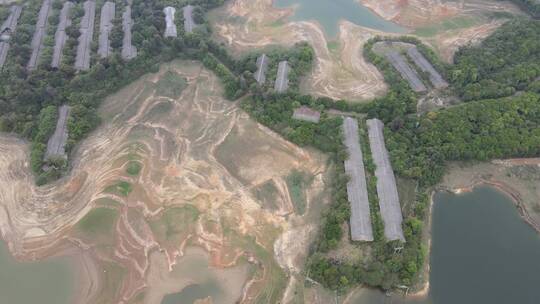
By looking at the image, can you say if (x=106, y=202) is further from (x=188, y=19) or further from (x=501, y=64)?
(x=501, y=64)

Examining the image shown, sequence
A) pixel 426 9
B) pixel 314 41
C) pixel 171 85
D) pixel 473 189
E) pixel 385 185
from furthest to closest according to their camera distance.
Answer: pixel 426 9, pixel 314 41, pixel 171 85, pixel 473 189, pixel 385 185

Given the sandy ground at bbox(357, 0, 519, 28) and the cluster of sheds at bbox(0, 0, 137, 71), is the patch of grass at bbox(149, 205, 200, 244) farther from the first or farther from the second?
the sandy ground at bbox(357, 0, 519, 28)

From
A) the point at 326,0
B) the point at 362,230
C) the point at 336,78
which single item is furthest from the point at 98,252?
the point at 326,0

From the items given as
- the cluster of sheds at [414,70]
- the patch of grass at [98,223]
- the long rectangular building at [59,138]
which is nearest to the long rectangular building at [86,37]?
the long rectangular building at [59,138]

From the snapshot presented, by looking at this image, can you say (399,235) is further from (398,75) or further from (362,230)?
(398,75)

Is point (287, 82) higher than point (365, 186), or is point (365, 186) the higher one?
point (287, 82)

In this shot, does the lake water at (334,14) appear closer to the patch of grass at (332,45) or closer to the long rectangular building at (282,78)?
the patch of grass at (332,45)

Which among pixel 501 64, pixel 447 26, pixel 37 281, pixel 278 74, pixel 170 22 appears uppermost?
pixel 447 26

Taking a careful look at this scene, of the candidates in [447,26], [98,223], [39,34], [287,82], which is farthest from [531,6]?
[39,34]
